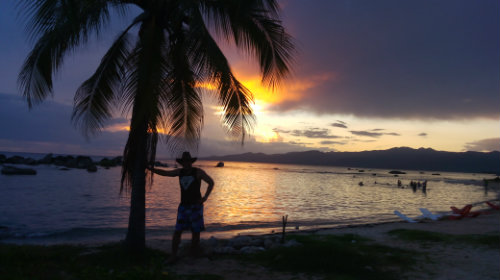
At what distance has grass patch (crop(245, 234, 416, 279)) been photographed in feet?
21.5

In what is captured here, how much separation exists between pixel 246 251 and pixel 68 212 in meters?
15.1

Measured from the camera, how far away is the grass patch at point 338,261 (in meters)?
6.56

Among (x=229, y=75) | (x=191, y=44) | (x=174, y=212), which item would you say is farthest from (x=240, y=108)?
(x=174, y=212)

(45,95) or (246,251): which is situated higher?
(45,95)

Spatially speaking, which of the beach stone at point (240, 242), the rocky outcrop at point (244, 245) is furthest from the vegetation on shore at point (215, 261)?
the beach stone at point (240, 242)

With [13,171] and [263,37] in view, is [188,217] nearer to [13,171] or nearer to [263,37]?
[263,37]

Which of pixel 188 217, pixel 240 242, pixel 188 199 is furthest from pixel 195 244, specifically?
pixel 240 242

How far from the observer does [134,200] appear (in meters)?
7.25

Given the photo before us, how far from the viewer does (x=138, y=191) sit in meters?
7.23

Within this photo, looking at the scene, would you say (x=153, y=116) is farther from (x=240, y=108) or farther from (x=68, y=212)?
(x=68, y=212)

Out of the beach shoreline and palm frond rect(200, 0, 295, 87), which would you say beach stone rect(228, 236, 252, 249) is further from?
palm frond rect(200, 0, 295, 87)

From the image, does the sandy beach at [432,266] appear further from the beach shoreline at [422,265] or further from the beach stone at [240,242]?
the beach stone at [240,242]

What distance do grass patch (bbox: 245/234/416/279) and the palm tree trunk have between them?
271 centimetres

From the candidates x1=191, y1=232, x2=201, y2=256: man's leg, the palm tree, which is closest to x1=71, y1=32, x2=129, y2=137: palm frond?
the palm tree
